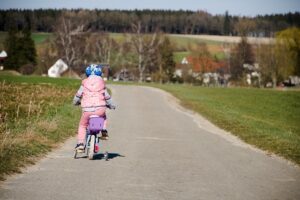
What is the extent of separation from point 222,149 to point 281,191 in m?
5.46

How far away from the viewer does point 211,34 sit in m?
183

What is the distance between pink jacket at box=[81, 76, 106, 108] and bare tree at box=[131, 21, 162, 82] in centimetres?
9704

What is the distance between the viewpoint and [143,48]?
110750mm

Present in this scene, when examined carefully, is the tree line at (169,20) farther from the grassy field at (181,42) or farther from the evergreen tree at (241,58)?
the evergreen tree at (241,58)

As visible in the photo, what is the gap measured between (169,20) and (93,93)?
183 m

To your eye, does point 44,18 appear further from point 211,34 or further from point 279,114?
point 279,114

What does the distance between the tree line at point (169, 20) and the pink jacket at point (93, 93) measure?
5971 inches

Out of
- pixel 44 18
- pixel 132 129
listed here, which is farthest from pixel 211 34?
pixel 132 129

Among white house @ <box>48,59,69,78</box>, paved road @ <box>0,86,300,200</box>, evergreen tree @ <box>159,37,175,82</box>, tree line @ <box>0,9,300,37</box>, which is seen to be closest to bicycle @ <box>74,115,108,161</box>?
paved road @ <box>0,86,300,200</box>

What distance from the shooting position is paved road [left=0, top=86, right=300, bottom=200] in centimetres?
791

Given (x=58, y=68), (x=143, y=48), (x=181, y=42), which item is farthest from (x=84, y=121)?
(x=181, y=42)

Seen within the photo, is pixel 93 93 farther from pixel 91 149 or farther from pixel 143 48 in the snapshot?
pixel 143 48

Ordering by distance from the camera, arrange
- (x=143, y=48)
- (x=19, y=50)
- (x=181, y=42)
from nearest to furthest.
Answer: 1. (x=143, y=48)
2. (x=19, y=50)
3. (x=181, y=42)

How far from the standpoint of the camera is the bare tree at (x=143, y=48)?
109875 mm
